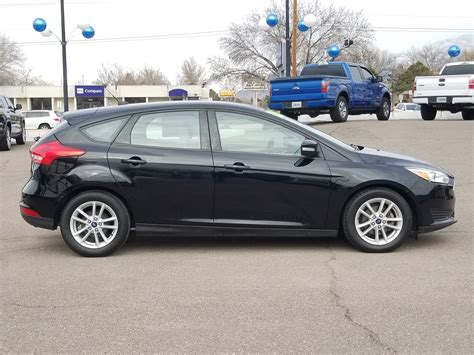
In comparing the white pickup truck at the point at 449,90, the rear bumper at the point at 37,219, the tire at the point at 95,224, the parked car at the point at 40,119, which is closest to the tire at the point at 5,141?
the rear bumper at the point at 37,219

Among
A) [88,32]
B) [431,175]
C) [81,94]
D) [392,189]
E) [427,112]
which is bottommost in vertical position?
[392,189]

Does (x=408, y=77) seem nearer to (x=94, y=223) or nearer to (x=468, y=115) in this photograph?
(x=468, y=115)

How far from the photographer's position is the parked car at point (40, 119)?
35406 mm

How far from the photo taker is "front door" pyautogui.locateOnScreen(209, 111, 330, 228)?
5734mm

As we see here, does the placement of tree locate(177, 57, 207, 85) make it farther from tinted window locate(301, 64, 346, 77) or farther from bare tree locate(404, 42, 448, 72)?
tinted window locate(301, 64, 346, 77)

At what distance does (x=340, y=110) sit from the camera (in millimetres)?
17641

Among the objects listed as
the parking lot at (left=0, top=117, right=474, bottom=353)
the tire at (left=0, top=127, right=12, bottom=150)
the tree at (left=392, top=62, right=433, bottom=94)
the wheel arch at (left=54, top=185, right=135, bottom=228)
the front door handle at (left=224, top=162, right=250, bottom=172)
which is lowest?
the parking lot at (left=0, top=117, right=474, bottom=353)

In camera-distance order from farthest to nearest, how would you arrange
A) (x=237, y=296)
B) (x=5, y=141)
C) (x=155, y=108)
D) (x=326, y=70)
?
(x=326, y=70) → (x=5, y=141) → (x=155, y=108) → (x=237, y=296)

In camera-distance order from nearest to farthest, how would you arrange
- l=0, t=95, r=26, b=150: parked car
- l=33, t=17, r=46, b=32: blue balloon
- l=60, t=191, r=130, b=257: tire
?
l=60, t=191, r=130, b=257: tire, l=0, t=95, r=26, b=150: parked car, l=33, t=17, r=46, b=32: blue balloon

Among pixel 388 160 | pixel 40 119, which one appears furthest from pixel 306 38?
pixel 388 160

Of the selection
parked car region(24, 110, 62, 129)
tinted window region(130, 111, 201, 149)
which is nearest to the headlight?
tinted window region(130, 111, 201, 149)

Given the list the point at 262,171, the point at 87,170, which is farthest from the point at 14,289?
the point at 262,171

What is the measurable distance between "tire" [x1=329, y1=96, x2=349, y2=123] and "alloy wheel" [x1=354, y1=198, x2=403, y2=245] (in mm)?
11816

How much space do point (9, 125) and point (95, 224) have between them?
11668mm
